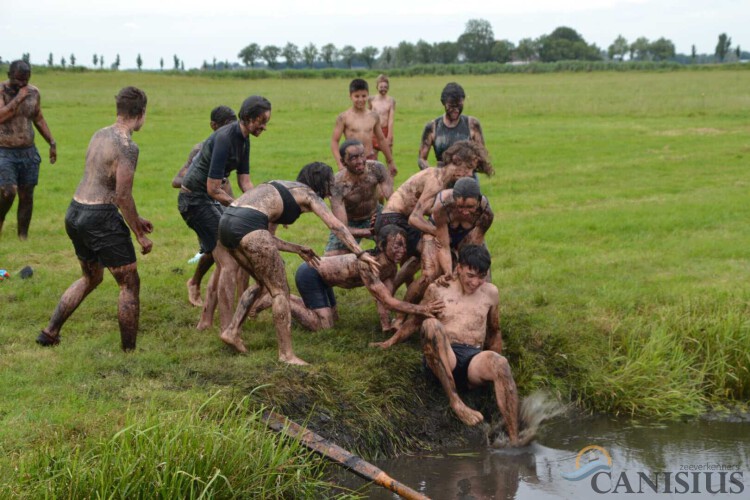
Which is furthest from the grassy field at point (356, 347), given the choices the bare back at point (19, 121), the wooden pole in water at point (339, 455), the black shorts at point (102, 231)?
the bare back at point (19, 121)

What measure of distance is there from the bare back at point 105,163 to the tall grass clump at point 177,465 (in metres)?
2.23

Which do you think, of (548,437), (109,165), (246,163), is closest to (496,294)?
(548,437)

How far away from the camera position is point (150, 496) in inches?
206

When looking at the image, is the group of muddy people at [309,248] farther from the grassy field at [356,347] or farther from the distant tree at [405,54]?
the distant tree at [405,54]

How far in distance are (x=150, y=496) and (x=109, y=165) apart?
3.25 meters

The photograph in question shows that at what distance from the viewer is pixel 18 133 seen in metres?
11.3

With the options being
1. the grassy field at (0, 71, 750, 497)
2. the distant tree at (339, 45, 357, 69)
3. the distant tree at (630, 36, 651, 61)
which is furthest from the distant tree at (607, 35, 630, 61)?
the grassy field at (0, 71, 750, 497)

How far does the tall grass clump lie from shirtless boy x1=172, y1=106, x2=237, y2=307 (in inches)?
133

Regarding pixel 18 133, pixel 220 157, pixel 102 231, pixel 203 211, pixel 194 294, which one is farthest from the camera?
pixel 18 133

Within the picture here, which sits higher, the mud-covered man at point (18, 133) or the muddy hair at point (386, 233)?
the mud-covered man at point (18, 133)

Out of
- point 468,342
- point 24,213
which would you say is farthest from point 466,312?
point 24,213

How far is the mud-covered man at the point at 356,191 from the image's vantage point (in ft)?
29.2

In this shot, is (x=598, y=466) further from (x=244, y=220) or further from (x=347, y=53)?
(x=347, y=53)

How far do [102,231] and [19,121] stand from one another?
457cm
